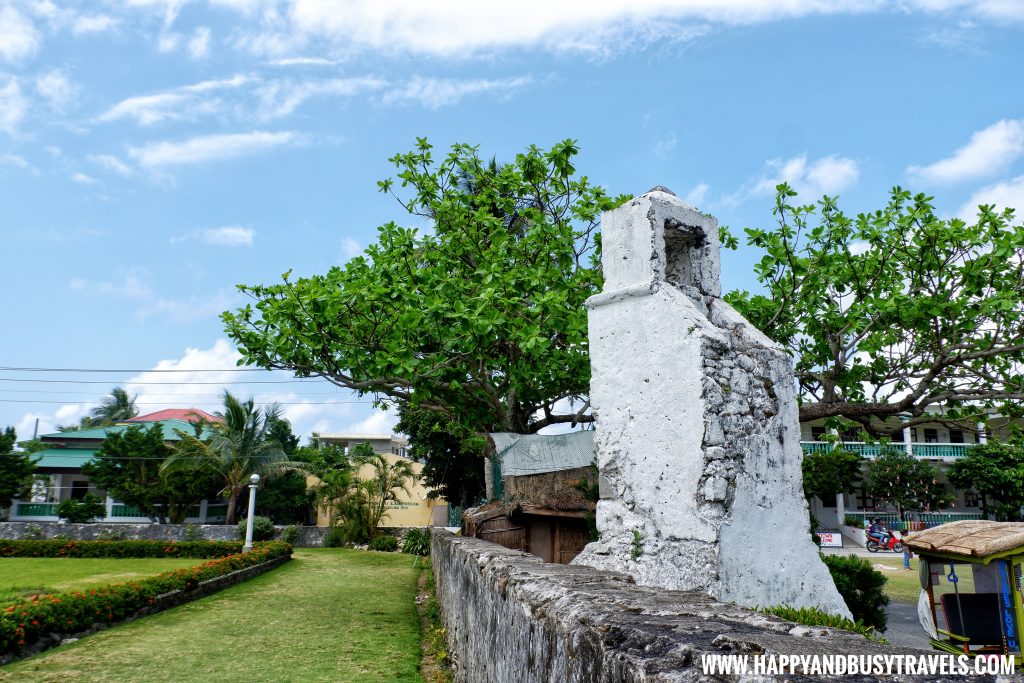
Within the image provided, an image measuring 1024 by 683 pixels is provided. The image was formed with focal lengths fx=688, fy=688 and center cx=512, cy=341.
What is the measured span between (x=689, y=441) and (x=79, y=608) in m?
9.85

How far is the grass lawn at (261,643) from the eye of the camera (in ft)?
24.8

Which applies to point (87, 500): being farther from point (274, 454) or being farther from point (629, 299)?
point (629, 299)

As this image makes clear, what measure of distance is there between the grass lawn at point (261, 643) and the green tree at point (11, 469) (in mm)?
21206

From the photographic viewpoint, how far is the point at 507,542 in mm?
10148

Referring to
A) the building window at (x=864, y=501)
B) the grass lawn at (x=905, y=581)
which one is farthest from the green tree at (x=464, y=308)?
the building window at (x=864, y=501)

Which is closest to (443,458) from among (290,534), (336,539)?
(336,539)

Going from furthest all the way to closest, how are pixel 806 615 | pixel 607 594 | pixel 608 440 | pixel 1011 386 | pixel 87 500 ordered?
pixel 87 500 → pixel 1011 386 → pixel 608 440 → pixel 806 615 → pixel 607 594

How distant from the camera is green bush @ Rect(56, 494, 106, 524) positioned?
2891cm

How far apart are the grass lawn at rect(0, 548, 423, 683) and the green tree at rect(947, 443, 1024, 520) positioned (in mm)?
26672

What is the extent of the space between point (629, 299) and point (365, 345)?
6.72 meters

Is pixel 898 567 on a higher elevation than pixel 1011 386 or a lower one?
lower

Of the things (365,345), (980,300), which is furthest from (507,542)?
(980,300)

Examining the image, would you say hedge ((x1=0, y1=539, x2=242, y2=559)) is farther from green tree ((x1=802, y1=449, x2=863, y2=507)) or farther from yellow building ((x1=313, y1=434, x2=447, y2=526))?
green tree ((x1=802, y1=449, x2=863, y2=507))

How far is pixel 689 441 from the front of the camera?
4.74 m
